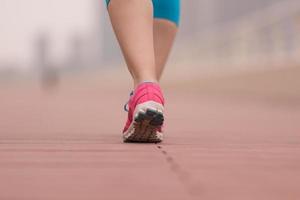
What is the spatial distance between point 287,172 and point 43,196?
504mm

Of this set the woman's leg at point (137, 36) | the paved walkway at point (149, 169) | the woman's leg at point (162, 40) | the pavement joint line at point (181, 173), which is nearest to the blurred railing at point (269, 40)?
the woman's leg at point (162, 40)

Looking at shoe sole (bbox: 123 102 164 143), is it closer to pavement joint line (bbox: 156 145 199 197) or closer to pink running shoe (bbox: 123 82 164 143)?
pink running shoe (bbox: 123 82 164 143)

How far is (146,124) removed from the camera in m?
1.96

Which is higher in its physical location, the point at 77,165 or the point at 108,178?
the point at 77,165

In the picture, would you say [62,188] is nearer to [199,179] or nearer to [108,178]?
[108,178]

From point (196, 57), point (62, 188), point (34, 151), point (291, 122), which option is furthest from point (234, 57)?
point (62, 188)

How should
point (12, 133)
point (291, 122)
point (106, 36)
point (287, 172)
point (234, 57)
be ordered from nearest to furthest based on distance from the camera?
point (287, 172) < point (12, 133) < point (291, 122) < point (234, 57) < point (106, 36)

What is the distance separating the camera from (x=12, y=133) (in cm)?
252

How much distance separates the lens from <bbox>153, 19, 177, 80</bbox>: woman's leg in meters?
2.40

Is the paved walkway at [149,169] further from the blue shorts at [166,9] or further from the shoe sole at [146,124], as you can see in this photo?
the blue shorts at [166,9]

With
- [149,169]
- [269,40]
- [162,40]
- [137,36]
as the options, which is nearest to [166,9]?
[162,40]

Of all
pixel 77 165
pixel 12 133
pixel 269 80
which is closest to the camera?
pixel 77 165

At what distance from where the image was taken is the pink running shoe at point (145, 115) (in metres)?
1.93

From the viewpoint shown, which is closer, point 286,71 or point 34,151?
point 34,151
